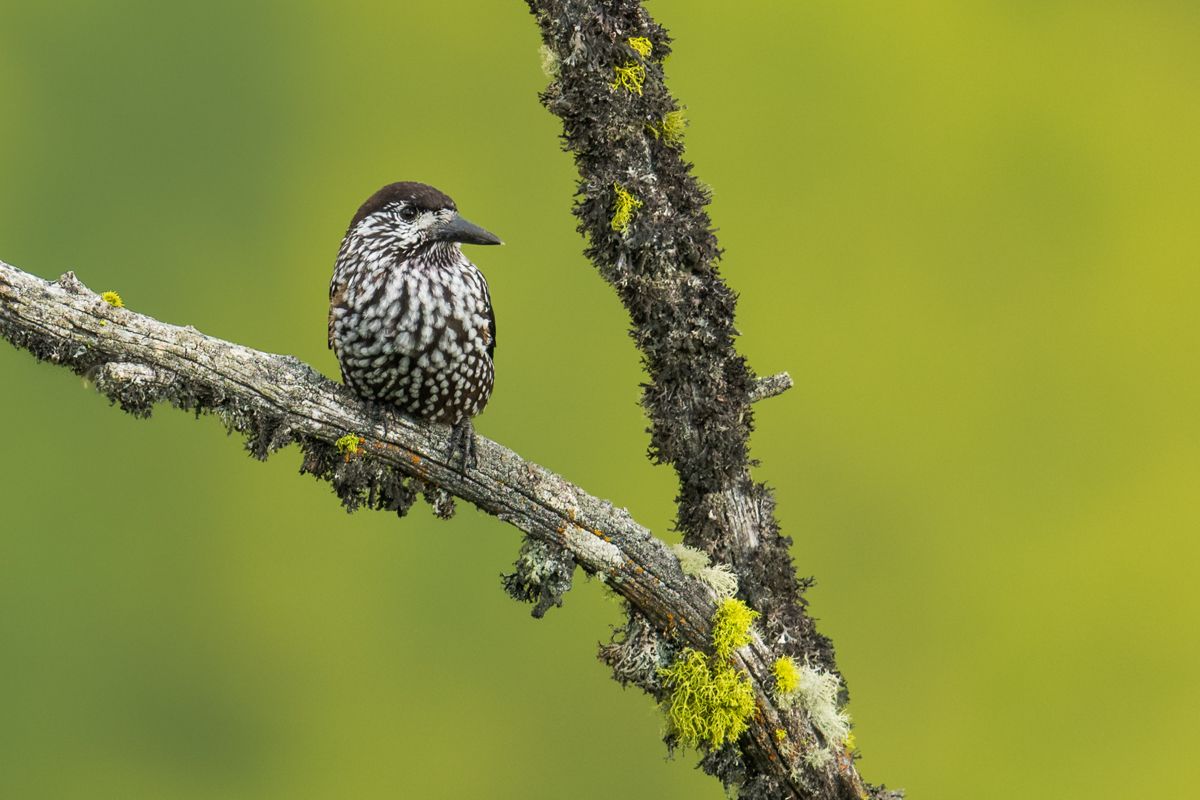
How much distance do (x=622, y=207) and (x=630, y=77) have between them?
1.50 feet

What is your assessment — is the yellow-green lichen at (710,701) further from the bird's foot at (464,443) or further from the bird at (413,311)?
the bird at (413,311)

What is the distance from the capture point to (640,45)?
4.19m

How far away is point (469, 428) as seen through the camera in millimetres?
4480

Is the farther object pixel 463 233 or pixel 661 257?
pixel 463 233

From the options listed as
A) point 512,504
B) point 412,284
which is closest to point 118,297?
point 412,284

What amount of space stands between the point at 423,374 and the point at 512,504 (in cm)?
63

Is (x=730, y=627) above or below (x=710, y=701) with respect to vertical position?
above

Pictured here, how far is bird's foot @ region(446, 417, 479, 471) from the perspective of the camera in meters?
4.40

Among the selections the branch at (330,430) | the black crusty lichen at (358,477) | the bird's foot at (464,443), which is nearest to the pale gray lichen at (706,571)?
the branch at (330,430)

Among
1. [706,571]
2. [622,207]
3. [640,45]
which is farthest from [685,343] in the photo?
[640,45]

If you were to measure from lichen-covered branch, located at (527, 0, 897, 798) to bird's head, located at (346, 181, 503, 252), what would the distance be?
2.18 feet

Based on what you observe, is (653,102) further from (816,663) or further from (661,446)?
(816,663)

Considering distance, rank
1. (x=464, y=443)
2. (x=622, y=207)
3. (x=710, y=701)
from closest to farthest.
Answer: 1. (x=622, y=207)
2. (x=710, y=701)
3. (x=464, y=443)

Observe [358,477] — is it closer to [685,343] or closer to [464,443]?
[464,443]
